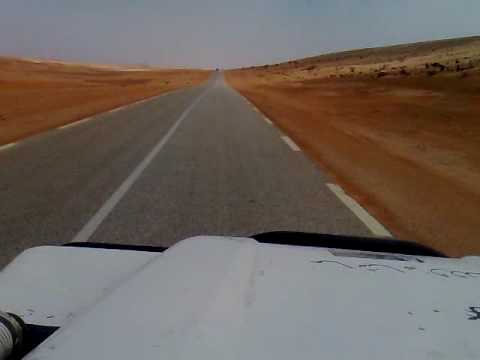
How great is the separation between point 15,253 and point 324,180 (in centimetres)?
493

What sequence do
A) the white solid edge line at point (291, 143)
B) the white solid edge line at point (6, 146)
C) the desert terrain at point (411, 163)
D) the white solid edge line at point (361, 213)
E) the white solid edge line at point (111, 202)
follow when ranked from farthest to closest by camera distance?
the white solid edge line at point (291, 143) → the white solid edge line at point (6, 146) → the desert terrain at point (411, 163) → the white solid edge line at point (361, 213) → the white solid edge line at point (111, 202)

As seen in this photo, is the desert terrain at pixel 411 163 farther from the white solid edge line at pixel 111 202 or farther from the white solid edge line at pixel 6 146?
the white solid edge line at pixel 6 146

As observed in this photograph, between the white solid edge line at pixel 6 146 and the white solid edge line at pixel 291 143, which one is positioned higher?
the white solid edge line at pixel 6 146

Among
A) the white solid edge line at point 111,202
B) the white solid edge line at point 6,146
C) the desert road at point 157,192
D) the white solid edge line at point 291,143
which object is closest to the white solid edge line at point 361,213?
the desert road at point 157,192

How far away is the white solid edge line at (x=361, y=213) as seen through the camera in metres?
5.45

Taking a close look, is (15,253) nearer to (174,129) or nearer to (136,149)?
(136,149)

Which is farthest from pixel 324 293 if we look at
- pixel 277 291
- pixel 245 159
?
pixel 245 159

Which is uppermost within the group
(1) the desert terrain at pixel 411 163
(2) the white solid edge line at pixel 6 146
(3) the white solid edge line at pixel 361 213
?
(2) the white solid edge line at pixel 6 146

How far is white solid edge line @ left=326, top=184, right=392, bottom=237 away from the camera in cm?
545

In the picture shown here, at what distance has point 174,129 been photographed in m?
16.3

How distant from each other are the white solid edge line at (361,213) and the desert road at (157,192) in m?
0.03

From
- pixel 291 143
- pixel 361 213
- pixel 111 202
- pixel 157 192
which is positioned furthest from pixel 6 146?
pixel 361 213

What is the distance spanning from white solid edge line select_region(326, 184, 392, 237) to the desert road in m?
0.03

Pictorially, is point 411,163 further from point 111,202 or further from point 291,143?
point 111,202
